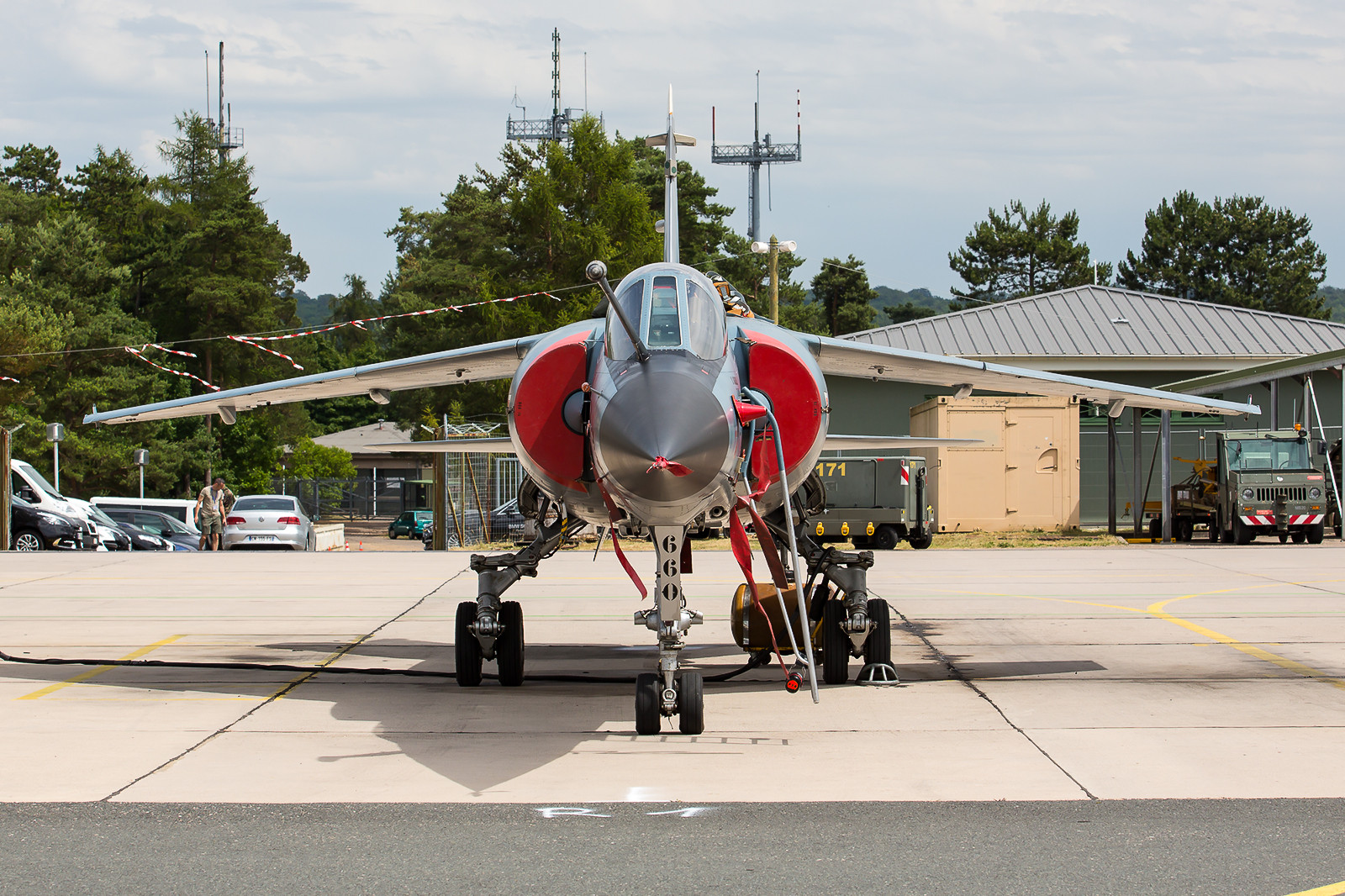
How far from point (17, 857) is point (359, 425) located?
85.1m

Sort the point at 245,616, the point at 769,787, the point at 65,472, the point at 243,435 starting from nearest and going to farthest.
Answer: the point at 769,787 < the point at 245,616 < the point at 65,472 < the point at 243,435

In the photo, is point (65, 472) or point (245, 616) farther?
point (65, 472)

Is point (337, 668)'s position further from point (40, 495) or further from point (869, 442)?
point (40, 495)

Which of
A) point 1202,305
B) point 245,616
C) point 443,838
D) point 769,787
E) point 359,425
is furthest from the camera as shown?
point 359,425

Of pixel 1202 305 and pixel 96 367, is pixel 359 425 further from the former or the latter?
pixel 1202 305

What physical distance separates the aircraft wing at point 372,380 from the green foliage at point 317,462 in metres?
46.7

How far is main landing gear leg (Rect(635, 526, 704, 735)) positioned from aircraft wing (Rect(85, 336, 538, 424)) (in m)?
2.85

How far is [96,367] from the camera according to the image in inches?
1799

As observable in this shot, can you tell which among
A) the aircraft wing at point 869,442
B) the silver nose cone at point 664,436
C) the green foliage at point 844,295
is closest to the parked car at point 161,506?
the aircraft wing at point 869,442

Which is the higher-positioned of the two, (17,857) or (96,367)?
(96,367)

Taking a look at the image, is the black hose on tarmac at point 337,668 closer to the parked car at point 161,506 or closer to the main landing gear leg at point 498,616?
the main landing gear leg at point 498,616

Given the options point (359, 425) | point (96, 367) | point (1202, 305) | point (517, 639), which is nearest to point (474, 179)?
point (359, 425)

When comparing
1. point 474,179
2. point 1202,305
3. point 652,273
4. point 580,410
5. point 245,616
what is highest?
point 474,179

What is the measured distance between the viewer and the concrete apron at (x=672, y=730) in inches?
249
